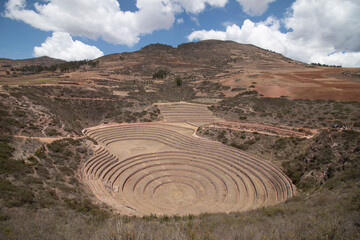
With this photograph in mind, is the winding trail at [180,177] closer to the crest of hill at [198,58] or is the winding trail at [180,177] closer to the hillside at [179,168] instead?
the hillside at [179,168]

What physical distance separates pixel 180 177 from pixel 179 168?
4.20 feet

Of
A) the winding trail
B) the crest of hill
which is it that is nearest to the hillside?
the winding trail

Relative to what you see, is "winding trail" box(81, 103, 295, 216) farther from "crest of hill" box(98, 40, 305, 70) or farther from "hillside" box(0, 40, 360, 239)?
"crest of hill" box(98, 40, 305, 70)

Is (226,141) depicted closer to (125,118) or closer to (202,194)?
(202,194)

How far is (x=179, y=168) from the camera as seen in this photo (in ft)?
63.8

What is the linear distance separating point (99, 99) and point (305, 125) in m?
37.1

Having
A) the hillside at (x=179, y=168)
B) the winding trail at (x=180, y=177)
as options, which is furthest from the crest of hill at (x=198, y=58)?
the winding trail at (x=180, y=177)

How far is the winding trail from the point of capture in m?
14.1

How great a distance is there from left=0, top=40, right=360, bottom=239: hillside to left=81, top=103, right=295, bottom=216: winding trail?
11 centimetres

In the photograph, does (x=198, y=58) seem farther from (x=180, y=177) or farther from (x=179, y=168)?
(x=180, y=177)

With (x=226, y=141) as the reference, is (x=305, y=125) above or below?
above

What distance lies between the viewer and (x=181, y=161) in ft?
67.3

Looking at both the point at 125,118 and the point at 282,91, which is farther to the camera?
the point at 282,91

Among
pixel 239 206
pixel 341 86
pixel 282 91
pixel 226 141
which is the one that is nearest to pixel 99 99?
pixel 226 141
